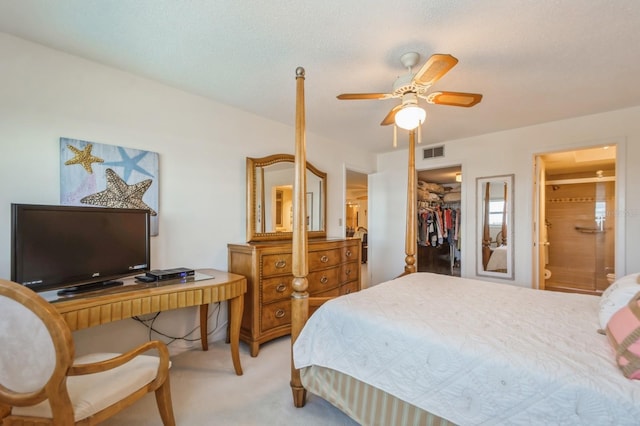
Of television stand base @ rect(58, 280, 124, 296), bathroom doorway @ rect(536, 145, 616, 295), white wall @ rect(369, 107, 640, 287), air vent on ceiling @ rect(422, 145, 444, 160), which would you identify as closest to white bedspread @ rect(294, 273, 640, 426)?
television stand base @ rect(58, 280, 124, 296)

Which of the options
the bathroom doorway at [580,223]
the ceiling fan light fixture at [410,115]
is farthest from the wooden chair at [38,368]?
the bathroom doorway at [580,223]

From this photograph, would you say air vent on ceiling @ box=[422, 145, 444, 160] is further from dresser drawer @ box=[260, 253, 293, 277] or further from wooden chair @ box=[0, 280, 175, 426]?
wooden chair @ box=[0, 280, 175, 426]

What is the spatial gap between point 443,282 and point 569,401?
137 cm

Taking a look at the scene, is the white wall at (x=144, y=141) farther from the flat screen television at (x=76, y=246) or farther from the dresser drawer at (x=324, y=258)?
the dresser drawer at (x=324, y=258)

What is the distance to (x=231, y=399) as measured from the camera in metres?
1.89

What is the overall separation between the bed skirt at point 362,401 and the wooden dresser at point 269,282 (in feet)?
3.08

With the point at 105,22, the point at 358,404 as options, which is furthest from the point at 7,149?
the point at 358,404

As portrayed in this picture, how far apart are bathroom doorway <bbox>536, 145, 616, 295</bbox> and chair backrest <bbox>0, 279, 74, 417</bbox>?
18.2 feet

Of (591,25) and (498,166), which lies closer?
(591,25)

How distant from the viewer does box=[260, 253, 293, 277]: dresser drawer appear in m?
2.56

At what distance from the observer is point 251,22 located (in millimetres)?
1665

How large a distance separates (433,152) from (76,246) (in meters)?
4.22

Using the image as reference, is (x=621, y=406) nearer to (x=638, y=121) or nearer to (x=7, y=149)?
(x=7, y=149)

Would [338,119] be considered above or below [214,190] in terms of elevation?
above
